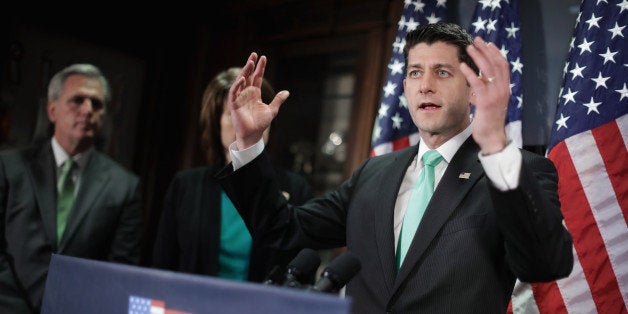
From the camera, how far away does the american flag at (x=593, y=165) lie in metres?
2.02

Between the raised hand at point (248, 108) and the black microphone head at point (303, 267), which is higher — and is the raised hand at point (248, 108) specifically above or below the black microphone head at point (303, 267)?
above

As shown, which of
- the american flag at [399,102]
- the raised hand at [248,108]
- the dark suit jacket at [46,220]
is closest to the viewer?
the raised hand at [248,108]

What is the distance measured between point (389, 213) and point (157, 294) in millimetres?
723

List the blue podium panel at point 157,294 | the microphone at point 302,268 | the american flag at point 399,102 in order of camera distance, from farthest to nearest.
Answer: the american flag at point 399,102 → the microphone at point 302,268 → the blue podium panel at point 157,294

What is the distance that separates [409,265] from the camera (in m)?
1.41

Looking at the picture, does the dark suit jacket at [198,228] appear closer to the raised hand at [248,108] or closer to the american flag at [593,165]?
the raised hand at [248,108]

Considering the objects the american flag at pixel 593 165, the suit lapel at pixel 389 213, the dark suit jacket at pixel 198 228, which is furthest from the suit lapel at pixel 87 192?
the american flag at pixel 593 165

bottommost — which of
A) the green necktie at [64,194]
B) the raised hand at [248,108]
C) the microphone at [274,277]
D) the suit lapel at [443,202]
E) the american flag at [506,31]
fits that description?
the microphone at [274,277]

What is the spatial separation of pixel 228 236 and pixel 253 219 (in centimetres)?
81

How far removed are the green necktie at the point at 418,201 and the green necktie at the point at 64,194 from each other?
1542 mm

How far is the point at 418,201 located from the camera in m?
1.55

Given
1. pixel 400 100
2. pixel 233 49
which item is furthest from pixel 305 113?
pixel 400 100

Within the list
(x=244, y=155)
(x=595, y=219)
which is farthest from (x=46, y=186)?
(x=595, y=219)

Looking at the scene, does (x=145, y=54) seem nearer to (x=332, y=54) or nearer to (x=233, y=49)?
(x=233, y=49)
